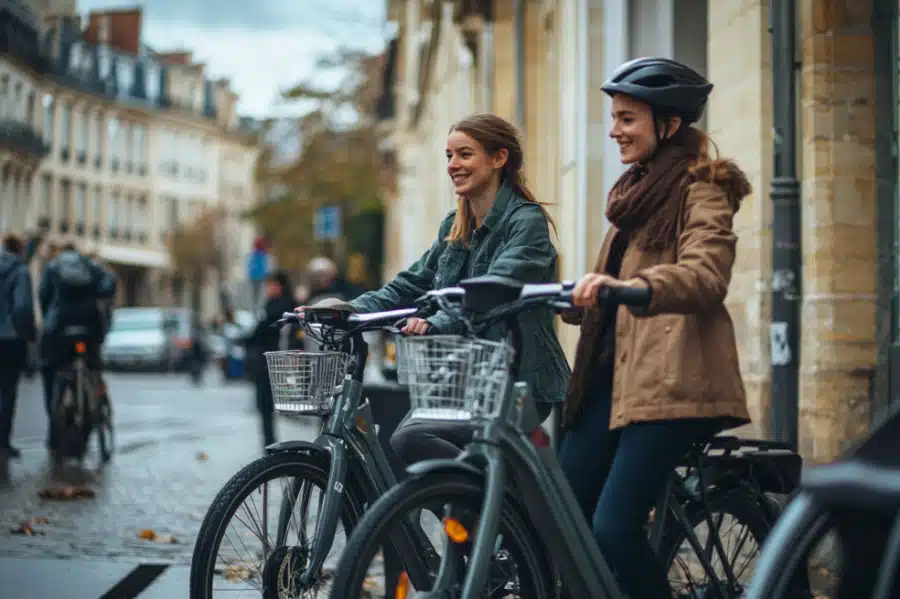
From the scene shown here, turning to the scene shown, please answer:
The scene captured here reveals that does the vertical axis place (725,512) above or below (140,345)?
above

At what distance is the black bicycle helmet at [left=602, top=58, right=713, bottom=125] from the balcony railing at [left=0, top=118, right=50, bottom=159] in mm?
64932

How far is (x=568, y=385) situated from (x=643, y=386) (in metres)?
0.52

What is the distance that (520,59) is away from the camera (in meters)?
18.4

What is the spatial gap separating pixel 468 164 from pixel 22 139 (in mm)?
66882

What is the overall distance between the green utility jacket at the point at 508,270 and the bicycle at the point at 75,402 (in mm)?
8332

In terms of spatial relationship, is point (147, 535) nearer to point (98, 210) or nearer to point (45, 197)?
point (45, 197)

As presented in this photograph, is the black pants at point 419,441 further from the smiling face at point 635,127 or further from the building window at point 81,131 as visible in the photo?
the building window at point 81,131

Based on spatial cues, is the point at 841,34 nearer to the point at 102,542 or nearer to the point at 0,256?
the point at 102,542

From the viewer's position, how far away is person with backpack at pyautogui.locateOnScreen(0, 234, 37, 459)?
14023mm

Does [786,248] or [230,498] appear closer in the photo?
[230,498]

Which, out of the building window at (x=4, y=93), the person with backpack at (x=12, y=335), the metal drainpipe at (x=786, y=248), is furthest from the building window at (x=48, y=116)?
the metal drainpipe at (x=786, y=248)

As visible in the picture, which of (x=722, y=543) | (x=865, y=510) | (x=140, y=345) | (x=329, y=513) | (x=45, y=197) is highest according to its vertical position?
(x=45, y=197)

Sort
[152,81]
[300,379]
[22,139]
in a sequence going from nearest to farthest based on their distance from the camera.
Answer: [300,379] < [22,139] < [152,81]

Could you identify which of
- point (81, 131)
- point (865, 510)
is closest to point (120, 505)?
point (865, 510)
